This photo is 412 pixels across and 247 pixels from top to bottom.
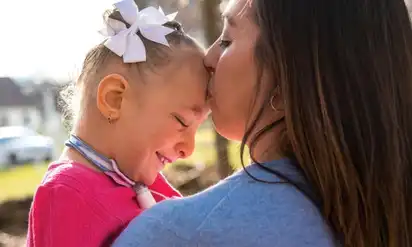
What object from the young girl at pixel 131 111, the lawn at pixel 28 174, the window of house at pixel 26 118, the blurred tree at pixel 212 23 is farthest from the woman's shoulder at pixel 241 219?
the window of house at pixel 26 118

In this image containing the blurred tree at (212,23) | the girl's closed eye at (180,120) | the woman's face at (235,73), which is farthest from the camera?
the blurred tree at (212,23)

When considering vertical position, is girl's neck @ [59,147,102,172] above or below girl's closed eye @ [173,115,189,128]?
below

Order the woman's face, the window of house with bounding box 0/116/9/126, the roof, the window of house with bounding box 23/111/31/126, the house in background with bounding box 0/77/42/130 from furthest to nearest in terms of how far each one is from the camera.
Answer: the window of house with bounding box 0/116/9/126 → the window of house with bounding box 23/111/31/126 → the house in background with bounding box 0/77/42/130 → the roof → the woman's face

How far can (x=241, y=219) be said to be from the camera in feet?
4.08

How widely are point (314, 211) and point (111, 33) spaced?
749 mm

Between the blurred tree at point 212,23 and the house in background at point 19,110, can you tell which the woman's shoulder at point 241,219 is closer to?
the blurred tree at point 212,23

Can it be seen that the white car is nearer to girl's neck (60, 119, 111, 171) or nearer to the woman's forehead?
girl's neck (60, 119, 111, 171)

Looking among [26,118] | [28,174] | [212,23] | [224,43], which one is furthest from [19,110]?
[224,43]

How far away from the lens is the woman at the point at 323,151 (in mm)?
1251

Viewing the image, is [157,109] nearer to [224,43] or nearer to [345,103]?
[224,43]

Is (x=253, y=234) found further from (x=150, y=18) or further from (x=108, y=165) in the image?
(x=150, y=18)

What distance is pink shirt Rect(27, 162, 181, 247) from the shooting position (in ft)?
4.79

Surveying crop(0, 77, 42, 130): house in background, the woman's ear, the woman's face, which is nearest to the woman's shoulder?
the woman's face

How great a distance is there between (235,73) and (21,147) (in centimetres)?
933
